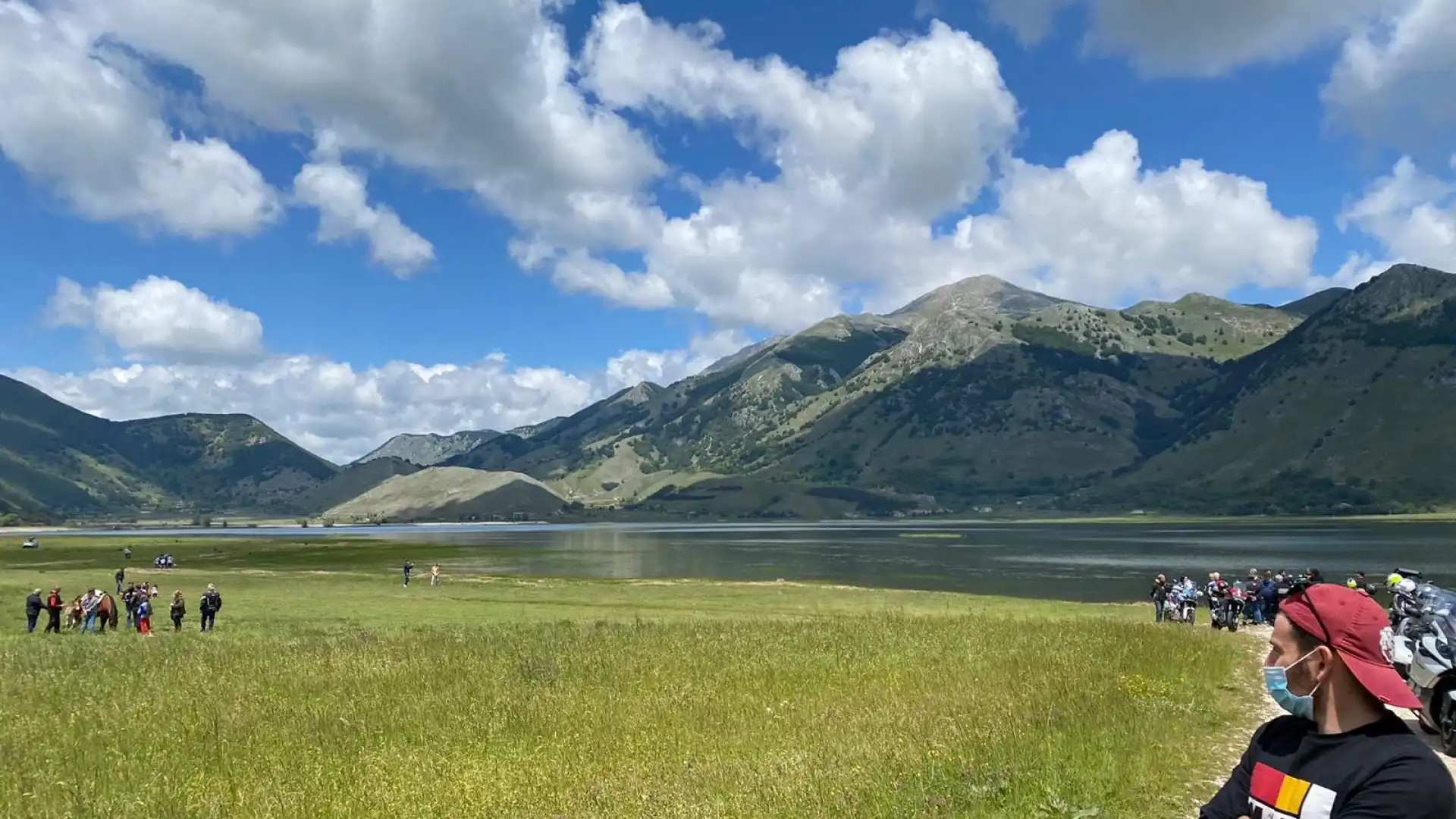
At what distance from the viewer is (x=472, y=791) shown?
13461 mm

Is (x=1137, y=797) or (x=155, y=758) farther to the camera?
(x=155, y=758)

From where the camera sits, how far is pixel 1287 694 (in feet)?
15.6

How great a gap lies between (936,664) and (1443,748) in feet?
39.8

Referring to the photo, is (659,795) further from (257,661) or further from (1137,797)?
(257,661)

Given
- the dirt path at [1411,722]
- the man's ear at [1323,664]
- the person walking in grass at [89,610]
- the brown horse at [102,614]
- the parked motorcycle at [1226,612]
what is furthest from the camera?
the parked motorcycle at [1226,612]

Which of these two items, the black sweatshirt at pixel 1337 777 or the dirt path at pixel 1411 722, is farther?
the dirt path at pixel 1411 722

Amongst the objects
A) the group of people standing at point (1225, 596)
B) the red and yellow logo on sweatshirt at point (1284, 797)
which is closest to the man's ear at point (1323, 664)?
the red and yellow logo on sweatshirt at point (1284, 797)

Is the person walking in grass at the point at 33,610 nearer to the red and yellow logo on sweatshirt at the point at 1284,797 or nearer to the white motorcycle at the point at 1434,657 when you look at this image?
the red and yellow logo on sweatshirt at the point at 1284,797

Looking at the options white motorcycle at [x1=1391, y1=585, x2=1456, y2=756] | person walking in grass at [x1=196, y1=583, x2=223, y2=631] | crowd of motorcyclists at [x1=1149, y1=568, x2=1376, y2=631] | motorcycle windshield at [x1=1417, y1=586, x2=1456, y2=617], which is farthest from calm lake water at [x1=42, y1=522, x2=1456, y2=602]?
white motorcycle at [x1=1391, y1=585, x2=1456, y2=756]

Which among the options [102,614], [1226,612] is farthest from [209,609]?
[1226,612]

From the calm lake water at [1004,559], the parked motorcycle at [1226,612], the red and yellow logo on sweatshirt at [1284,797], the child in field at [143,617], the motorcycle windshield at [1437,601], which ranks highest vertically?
the red and yellow logo on sweatshirt at [1284,797]

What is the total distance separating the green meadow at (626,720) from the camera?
13.1 meters

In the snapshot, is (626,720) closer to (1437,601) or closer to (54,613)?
(1437,601)

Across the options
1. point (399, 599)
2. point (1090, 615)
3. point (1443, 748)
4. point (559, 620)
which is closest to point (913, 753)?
point (1443, 748)
